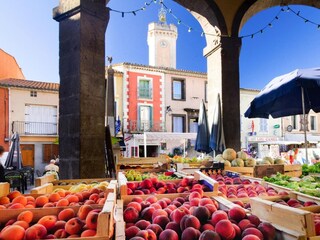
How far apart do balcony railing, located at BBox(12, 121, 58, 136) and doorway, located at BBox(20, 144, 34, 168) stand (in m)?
0.81

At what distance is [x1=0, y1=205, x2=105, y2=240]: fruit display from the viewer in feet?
4.20

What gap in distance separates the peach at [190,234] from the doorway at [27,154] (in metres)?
17.8

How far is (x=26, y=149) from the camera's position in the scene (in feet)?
57.7

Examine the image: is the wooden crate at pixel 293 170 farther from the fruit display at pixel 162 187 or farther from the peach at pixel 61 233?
the peach at pixel 61 233

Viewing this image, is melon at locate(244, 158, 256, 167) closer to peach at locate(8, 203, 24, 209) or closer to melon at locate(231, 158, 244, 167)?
melon at locate(231, 158, 244, 167)

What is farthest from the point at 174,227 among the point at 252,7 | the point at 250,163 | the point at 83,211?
the point at 252,7

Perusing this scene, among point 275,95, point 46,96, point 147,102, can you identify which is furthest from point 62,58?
point 147,102

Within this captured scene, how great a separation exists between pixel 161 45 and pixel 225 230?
90.1ft

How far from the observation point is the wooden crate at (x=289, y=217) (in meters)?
1.22

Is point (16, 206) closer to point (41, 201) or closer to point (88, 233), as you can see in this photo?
point (41, 201)

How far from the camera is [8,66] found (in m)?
18.7

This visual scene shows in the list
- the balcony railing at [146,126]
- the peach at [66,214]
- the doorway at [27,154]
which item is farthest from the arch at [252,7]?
the doorway at [27,154]

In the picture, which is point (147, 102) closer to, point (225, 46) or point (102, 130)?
point (225, 46)

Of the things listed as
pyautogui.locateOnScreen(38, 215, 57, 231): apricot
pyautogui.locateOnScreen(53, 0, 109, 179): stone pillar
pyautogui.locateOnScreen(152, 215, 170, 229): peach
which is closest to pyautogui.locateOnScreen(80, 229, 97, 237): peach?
pyautogui.locateOnScreen(38, 215, 57, 231): apricot
